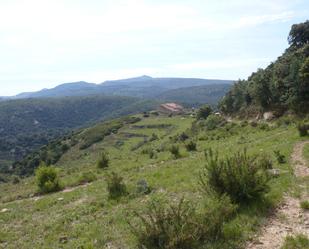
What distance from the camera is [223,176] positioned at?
387 inches

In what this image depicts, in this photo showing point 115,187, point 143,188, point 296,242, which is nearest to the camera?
point 296,242

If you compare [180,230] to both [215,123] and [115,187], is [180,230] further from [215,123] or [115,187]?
[215,123]

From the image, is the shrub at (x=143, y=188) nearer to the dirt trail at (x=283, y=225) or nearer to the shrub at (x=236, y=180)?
the shrub at (x=236, y=180)

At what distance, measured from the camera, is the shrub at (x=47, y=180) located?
60.7 ft

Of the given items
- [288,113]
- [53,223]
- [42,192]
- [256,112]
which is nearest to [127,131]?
[256,112]

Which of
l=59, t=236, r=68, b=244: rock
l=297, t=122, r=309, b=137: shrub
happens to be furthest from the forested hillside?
l=59, t=236, r=68, b=244: rock

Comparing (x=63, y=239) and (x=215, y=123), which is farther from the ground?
(x=63, y=239)

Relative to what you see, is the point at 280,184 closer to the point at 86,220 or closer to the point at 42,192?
the point at 86,220

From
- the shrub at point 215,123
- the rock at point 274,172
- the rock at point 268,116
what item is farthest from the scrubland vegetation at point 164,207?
the shrub at point 215,123

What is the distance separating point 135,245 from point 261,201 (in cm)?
395

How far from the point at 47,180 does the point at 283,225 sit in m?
13.7

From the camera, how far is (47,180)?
19.1 m

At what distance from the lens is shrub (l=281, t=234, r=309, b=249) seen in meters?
7.38

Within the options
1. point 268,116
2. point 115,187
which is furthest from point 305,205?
point 268,116
